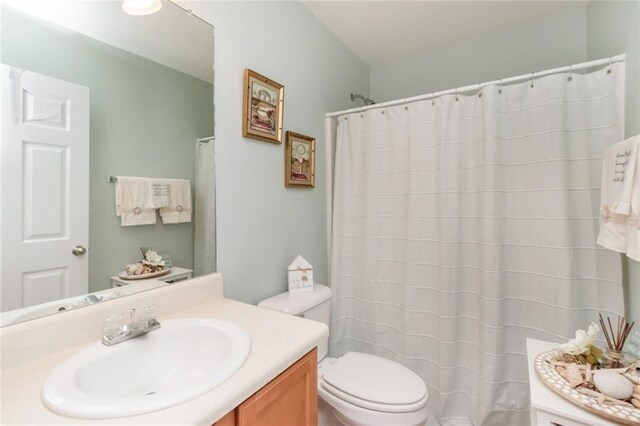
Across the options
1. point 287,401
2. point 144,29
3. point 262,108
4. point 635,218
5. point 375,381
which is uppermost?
Answer: point 144,29

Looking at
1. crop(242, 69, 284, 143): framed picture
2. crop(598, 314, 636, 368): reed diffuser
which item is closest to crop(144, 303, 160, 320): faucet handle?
crop(242, 69, 284, 143): framed picture

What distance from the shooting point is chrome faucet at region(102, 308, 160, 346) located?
843 millimetres

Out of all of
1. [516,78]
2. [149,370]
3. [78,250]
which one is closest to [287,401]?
[149,370]

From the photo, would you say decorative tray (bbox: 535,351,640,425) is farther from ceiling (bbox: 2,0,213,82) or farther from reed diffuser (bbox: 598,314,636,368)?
ceiling (bbox: 2,0,213,82)

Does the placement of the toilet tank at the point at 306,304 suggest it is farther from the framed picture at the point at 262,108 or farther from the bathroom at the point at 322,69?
the framed picture at the point at 262,108

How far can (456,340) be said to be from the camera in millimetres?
1648

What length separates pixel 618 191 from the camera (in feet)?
→ 3.40

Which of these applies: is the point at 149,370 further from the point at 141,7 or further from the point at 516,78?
the point at 516,78

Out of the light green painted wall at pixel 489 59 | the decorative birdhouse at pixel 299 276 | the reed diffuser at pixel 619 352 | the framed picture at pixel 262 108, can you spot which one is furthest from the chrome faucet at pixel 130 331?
the light green painted wall at pixel 489 59

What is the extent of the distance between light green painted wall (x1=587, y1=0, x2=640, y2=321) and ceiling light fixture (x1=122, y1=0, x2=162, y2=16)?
1.88 meters

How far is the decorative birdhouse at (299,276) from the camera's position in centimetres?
161

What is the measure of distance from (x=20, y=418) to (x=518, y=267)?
6.13ft

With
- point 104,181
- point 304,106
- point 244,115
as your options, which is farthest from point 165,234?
point 304,106

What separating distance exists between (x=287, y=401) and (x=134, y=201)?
2.69ft
